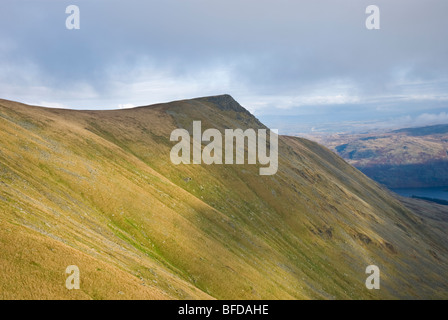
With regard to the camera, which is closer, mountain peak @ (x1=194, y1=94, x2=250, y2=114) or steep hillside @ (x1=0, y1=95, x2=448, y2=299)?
steep hillside @ (x1=0, y1=95, x2=448, y2=299)

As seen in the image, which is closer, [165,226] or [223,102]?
[165,226]

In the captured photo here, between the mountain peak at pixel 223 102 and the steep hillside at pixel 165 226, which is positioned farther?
the mountain peak at pixel 223 102

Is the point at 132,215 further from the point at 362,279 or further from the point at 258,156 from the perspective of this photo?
the point at 258,156

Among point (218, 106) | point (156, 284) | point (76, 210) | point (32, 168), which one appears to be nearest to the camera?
point (156, 284)

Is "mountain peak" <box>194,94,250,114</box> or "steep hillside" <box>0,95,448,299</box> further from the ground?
"mountain peak" <box>194,94,250,114</box>

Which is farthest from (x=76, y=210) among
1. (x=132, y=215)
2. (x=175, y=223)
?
(x=175, y=223)

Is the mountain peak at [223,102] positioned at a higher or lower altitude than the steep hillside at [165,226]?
higher

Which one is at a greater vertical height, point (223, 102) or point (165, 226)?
point (223, 102)

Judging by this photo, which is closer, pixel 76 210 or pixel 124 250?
pixel 124 250
